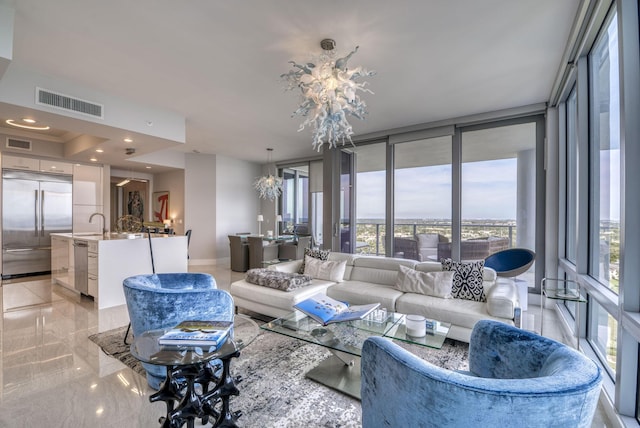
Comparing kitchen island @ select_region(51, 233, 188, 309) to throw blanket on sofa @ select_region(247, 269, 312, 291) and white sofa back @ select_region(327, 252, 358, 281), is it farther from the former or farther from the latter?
white sofa back @ select_region(327, 252, 358, 281)

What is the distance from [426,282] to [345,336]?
157cm

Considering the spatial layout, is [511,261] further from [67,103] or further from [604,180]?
[67,103]

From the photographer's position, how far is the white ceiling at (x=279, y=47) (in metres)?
2.29

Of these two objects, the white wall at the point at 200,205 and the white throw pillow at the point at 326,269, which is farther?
the white wall at the point at 200,205

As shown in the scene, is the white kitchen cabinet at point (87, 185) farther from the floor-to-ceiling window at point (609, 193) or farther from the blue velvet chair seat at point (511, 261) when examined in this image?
the floor-to-ceiling window at point (609, 193)

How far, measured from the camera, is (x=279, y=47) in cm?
279

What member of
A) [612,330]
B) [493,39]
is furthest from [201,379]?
[493,39]

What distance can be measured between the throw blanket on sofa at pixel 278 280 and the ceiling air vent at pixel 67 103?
2913 mm

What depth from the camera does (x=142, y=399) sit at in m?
2.04

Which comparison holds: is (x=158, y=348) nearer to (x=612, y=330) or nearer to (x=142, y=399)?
(x=142, y=399)

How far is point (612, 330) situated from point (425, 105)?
3.31 meters

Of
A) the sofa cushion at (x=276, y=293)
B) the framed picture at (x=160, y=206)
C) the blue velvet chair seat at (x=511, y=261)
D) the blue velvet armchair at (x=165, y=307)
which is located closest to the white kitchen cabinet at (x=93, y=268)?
the sofa cushion at (x=276, y=293)

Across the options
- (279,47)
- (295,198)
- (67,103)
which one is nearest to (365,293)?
(279,47)

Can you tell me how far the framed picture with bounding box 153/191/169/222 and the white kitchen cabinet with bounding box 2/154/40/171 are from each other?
2605 millimetres
